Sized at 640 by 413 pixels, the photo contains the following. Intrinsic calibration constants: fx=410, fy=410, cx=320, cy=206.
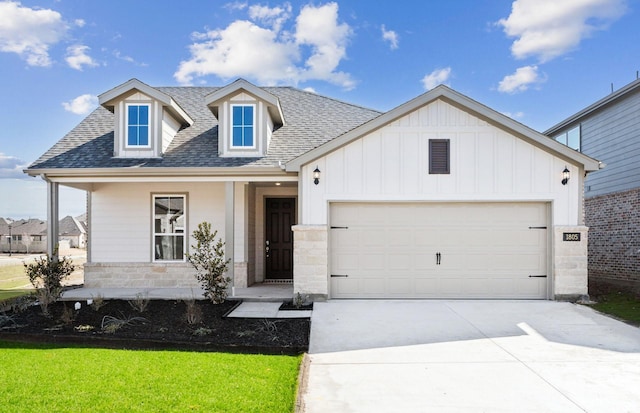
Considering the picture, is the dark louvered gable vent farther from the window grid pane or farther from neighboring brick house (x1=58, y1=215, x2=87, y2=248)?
neighboring brick house (x1=58, y1=215, x2=87, y2=248)

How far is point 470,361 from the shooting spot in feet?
17.1

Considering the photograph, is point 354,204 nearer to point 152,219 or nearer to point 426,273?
point 426,273

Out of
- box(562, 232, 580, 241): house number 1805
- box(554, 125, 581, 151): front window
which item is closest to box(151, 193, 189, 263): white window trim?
box(562, 232, 580, 241): house number 1805

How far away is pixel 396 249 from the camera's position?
938 cm

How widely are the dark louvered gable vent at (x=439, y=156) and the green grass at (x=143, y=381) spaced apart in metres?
5.64

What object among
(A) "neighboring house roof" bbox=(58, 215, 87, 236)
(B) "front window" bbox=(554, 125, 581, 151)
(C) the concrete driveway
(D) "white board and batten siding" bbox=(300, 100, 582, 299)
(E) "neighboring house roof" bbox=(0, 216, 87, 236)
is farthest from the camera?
(A) "neighboring house roof" bbox=(58, 215, 87, 236)

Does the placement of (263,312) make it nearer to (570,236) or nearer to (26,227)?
(570,236)

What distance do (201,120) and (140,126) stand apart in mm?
2144

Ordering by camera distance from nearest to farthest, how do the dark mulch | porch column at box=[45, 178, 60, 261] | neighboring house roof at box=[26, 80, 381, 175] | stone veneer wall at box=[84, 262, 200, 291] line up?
1. the dark mulch
2. porch column at box=[45, 178, 60, 261]
3. neighboring house roof at box=[26, 80, 381, 175]
4. stone veneer wall at box=[84, 262, 200, 291]

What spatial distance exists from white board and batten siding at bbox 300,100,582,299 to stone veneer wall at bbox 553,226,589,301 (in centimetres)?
18

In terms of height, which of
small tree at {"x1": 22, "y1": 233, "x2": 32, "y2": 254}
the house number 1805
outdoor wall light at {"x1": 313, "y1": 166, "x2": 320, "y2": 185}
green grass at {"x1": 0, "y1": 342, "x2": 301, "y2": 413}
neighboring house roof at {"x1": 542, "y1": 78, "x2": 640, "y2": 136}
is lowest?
small tree at {"x1": 22, "y1": 233, "x2": 32, "y2": 254}

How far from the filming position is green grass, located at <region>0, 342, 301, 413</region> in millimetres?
3863

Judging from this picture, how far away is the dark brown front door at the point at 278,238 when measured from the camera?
12.0 meters

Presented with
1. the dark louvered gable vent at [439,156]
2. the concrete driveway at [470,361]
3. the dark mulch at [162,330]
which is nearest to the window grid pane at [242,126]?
the dark mulch at [162,330]
